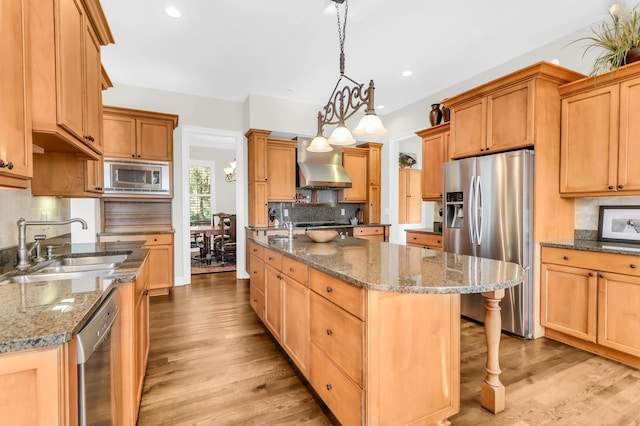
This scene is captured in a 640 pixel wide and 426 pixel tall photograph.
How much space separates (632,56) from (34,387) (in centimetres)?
403

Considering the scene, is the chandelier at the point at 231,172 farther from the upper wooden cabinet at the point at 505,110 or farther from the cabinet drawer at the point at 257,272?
the upper wooden cabinet at the point at 505,110

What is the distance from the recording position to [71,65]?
1.57 meters

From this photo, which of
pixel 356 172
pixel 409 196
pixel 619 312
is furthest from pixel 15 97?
pixel 409 196

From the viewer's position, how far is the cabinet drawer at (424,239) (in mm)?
3973

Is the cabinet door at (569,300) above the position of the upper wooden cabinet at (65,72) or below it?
below

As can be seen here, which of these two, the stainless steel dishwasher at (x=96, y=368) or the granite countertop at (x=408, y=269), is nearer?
the stainless steel dishwasher at (x=96, y=368)

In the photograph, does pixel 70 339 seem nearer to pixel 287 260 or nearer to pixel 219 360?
pixel 287 260

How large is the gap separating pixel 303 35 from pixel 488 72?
2.52 m

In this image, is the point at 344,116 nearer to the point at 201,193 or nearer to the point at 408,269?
the point at 408,269

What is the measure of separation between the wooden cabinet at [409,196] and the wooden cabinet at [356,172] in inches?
61.8

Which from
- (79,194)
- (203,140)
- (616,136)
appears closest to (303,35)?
(79,194)

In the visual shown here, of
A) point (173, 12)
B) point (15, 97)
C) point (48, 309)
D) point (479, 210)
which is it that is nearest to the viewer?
point (48, 309)

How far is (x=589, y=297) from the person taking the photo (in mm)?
2525

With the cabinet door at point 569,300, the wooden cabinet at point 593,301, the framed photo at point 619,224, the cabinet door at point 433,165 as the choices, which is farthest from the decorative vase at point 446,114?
the cabinet door at point 569,300
